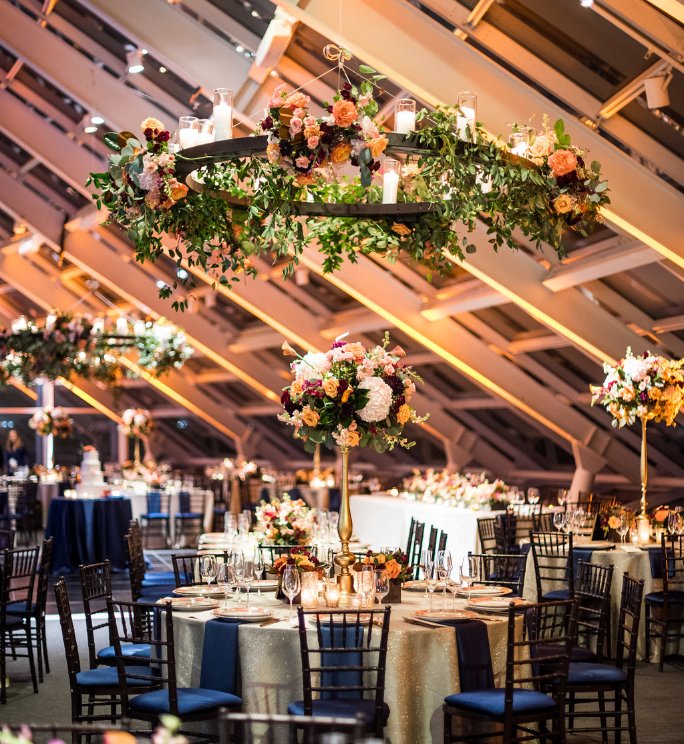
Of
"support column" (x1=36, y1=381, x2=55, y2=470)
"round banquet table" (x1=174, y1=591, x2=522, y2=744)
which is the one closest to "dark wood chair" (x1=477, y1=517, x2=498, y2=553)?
"round banquet table" (x1=174, y1=591, x2=522, y2=744)

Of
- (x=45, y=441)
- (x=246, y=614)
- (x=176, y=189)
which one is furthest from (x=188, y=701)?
(x=45, y=441)

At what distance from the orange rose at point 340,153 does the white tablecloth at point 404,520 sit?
5.15 metres

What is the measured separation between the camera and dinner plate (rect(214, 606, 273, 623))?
4.70 meters

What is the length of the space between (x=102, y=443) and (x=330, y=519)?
675 inches

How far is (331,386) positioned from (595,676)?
67.1 inches

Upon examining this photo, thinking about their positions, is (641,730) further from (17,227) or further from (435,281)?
(17,227)

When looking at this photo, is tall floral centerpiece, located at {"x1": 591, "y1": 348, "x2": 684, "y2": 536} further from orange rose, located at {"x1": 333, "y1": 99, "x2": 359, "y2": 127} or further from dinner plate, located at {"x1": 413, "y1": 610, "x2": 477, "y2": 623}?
orange rose, located at {"x1": 333, "y1": 99, "x2": 359, "y2": 127}

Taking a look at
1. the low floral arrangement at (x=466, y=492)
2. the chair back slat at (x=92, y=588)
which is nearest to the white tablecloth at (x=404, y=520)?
the low floral arrangement at (x=466, y=492)

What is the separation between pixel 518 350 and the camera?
12273 millimetres

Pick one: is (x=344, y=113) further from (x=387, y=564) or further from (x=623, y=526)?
(x=623, y=526)

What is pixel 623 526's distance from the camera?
Result: 820 cm

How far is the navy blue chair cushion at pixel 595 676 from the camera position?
4.97 meters

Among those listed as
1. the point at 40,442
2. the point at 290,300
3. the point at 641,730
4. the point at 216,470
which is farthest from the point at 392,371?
the point at 40,442

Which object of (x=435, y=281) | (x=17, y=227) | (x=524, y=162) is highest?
(x=17, y=227)
